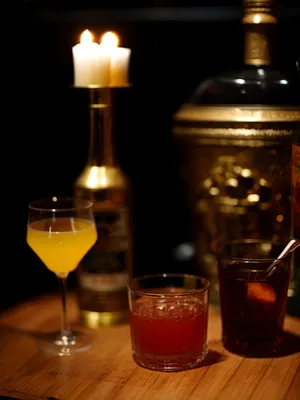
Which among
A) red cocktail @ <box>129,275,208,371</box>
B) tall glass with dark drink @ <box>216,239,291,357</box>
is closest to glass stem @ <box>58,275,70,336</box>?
red cocktail @ <box>129,275,208,371</box>

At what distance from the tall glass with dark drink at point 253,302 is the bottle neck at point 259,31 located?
1.34 ft

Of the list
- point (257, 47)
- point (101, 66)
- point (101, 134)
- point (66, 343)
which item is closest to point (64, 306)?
point (66, 343)

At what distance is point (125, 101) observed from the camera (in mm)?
1737

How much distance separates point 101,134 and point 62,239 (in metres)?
0.25

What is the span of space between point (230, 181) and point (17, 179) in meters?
0.64

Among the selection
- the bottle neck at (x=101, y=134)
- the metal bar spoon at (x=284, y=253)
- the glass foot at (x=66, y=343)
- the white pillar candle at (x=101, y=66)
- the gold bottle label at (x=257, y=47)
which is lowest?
the glass foot at (x=66, y=343)

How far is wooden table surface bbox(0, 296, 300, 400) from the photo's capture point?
1.02 meters

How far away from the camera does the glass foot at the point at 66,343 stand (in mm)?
1189

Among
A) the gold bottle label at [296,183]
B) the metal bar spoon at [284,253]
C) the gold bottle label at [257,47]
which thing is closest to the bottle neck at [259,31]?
the gold bottle label at [257,47]

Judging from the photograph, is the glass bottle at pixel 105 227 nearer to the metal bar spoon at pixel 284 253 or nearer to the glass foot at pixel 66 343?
the glass foot at pixel 66 343

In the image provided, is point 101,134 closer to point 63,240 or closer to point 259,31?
point 63,240

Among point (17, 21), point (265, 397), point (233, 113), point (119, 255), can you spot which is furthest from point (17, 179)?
point (265, 397)

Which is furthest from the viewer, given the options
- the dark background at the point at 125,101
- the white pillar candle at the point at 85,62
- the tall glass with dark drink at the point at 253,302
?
the dark background at the point at 125,101

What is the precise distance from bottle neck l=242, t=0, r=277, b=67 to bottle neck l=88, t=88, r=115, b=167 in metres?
0.29
